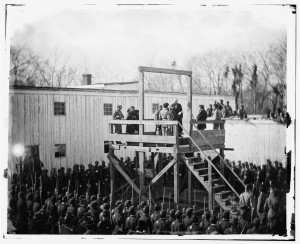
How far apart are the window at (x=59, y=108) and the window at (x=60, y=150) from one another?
4.72 feet

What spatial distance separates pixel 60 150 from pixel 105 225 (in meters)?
5.38

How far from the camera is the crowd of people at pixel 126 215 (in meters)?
13.6

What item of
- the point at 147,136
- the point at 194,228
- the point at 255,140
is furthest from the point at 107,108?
the point at 194,228

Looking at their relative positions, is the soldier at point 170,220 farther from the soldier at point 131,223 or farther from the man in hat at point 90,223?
the man in hat at point 90,223

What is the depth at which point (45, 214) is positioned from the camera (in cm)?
1445

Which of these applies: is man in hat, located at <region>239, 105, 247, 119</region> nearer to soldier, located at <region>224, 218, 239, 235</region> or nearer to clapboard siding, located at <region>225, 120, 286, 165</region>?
clapboard siding, located at <region>225, 120, 286, 165</region>

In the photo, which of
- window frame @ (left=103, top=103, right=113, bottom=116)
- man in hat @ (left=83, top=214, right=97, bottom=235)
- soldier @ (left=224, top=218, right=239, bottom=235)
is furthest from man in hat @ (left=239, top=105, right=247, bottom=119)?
man in hat @ (left=83, top=214, right=97, bottom=235)

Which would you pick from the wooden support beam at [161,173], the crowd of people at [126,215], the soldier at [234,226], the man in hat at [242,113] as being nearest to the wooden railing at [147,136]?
the wooden support beam at [161,173]

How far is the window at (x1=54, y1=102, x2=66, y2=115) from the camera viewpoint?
1835 centimetres

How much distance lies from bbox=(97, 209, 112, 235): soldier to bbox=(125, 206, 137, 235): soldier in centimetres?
60

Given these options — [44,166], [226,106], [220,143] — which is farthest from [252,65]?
[44,166]

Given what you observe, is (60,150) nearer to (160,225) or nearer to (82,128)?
(82,128)

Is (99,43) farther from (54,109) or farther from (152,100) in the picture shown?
(152,100)

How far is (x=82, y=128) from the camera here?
1933 centimetres
